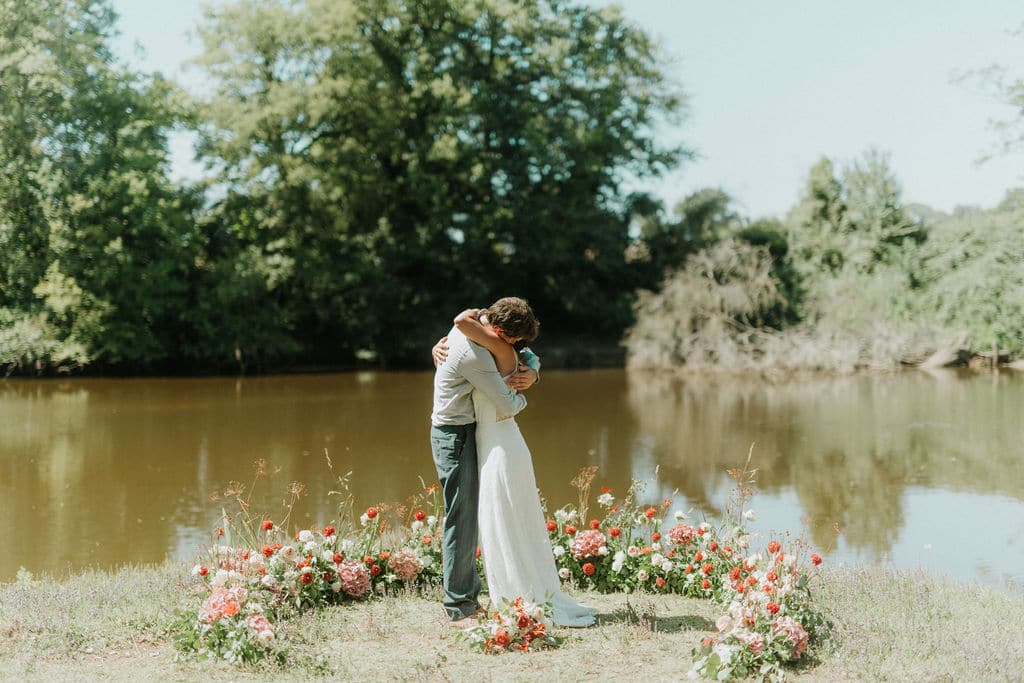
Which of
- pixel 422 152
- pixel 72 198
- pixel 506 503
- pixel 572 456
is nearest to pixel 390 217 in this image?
pixel 422 152

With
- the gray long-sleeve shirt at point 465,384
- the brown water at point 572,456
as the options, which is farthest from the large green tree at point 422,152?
the gray long-sleeve shirt at point 465,384

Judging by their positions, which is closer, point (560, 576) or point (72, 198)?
point (560, 576)

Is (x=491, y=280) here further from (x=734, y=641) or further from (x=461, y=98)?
(x=734, y=641)

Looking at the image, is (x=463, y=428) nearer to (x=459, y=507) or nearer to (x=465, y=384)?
(x=465, y=384)

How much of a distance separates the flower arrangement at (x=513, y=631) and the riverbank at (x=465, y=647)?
7cm

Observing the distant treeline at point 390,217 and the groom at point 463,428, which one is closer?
Answer: the groom at point 463,428

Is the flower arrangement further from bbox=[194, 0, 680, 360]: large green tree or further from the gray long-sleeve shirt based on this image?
bbox=[194, 0, 680, 360]: large green tree

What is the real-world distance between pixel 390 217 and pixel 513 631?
2943cm

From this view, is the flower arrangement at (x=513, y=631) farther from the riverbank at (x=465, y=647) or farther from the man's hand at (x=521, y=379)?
the man's hand at (x=521, y=379)

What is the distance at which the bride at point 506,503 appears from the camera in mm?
5766

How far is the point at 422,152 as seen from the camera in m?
33.1

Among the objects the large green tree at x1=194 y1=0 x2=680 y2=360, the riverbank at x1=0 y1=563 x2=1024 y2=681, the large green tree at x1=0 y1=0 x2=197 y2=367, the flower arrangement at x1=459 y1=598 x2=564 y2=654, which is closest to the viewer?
the riverbank at x1=0 y1=563 x2=1024 y2=681

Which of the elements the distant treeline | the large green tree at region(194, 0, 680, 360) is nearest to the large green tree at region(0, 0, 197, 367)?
the distant treeline

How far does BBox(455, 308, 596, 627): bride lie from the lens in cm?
577
